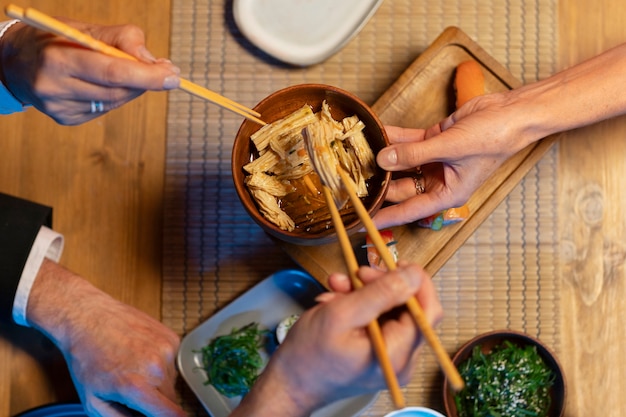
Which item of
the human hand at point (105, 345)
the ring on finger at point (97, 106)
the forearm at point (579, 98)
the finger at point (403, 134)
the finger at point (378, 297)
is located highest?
the forearm at point (579, 98)

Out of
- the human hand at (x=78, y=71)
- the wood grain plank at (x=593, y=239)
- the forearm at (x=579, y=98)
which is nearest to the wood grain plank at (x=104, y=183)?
the human hand at (x=78, y=71)

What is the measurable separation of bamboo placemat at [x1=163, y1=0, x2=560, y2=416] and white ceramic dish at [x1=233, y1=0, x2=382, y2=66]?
55 millimetres

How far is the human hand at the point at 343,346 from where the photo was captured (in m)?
0.77

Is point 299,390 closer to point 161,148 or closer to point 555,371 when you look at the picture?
point 555,371

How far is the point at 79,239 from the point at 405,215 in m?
0.80

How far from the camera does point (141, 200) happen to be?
1.45 m

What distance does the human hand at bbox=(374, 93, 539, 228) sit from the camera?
41.6 inches

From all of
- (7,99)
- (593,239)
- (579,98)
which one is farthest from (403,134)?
(7,99)

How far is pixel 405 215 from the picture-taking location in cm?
115

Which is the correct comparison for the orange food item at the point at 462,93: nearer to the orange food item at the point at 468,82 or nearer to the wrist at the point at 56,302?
the orange food item at the point at 468,82

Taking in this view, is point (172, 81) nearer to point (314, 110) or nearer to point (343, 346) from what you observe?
point (314, 110)

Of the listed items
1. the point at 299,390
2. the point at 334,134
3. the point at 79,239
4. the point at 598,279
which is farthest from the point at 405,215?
the point at 79,239

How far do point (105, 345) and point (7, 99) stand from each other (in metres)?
0.55

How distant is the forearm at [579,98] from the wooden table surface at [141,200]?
0.26 meters
